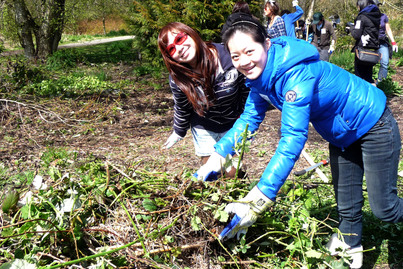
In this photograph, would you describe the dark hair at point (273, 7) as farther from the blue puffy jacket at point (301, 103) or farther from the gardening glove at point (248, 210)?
the gardening glove at point (248, 210)

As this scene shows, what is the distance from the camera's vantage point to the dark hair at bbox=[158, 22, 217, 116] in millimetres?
2422

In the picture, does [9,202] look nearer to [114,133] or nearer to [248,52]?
[248,52]

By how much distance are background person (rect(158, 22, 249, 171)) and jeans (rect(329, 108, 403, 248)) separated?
806 mm

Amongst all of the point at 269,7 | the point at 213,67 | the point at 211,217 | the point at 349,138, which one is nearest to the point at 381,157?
the point at 349,138

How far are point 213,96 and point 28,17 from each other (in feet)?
29.9

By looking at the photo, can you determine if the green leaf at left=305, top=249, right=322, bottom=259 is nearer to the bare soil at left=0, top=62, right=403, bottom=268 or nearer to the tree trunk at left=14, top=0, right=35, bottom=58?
the bare soil at left=0, top=62, right=403, bottom=268

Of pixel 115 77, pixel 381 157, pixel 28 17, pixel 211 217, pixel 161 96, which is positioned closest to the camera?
pixel 211 217

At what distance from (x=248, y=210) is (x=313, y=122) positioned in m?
0.62

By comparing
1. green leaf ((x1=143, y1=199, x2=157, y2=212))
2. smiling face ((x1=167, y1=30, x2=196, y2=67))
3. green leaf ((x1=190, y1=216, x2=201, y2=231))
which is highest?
smiling face ((x1=167, y1=30, x2=196, y2=67))

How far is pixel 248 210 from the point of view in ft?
5.68

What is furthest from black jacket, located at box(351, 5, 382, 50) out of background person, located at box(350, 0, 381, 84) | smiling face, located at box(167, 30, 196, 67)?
smiling face, located at box(167, 30, 196, 67)

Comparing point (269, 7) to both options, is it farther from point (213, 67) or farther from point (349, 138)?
point (349, 138)

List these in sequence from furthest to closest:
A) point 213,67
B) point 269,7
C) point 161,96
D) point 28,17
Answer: point 28,17
point 161,96
point 269,7
point 213,67

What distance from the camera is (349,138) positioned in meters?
2.02
